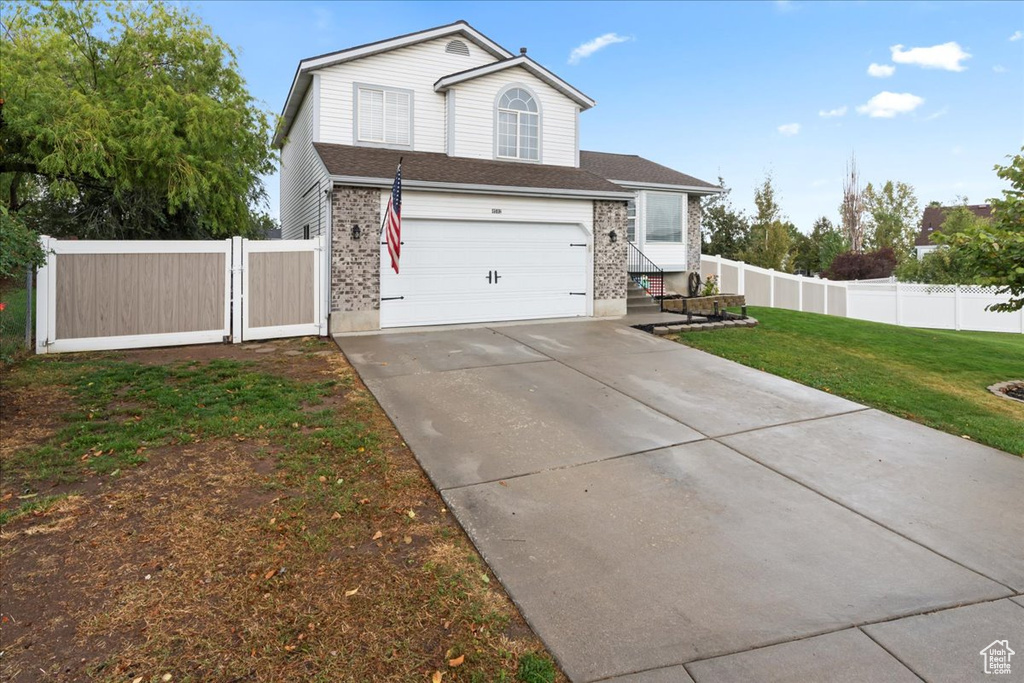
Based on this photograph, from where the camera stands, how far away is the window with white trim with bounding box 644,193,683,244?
18.5 m

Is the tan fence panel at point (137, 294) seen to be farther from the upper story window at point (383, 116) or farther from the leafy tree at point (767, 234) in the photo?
the leafy tree at point (767, 234)

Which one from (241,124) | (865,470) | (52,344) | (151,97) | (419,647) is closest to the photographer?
(419,647)

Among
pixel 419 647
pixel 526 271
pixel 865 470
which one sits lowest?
pixel 419 647

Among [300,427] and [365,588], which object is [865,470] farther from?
[300,427]

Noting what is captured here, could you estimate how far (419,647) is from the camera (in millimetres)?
2908

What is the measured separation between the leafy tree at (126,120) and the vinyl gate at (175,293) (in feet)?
7.28

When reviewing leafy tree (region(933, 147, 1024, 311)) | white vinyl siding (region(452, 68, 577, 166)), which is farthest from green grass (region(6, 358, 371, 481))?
white vinyl siding (region(452, 68, 577, 166))

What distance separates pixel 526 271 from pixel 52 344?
915 cm

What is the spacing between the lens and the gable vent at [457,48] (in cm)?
1515

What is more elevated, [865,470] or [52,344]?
[52,344]

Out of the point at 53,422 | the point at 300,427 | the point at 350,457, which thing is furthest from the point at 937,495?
the point at 53,422

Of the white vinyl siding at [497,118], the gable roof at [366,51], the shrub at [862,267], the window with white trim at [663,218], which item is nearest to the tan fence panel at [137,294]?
the gable roof at [366,51]

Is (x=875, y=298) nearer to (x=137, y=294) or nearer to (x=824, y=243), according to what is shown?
(x=824, y=243)

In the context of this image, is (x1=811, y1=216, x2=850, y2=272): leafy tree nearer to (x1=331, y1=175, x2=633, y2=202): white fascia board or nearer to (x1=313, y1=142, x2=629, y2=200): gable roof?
(x1=313, y1=142, x2=629, y2=200): gable roof
